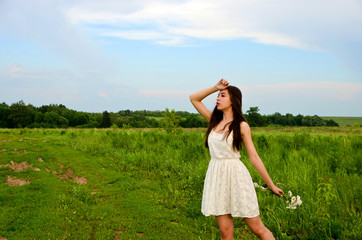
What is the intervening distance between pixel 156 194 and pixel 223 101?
480 cm

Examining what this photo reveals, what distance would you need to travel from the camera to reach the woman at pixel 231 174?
2977 mm

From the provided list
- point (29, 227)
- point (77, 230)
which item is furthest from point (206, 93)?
point (29, 227)

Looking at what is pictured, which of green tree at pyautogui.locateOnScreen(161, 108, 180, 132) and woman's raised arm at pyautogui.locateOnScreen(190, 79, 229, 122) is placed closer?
woman's raised arm at pyautogui.locateOnScreen(190, 79, 229, 122)

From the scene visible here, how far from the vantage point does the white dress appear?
2.98 m

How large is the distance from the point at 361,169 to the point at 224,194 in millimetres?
7176

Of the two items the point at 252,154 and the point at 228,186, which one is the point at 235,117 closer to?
the point at 252,154

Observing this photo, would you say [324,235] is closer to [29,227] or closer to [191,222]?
[191,222]

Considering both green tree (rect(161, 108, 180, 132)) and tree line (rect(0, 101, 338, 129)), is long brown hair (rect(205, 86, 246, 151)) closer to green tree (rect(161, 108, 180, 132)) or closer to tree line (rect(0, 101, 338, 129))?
green tree (rect(161, 108, 180, 132))

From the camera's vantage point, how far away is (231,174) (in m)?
3.04

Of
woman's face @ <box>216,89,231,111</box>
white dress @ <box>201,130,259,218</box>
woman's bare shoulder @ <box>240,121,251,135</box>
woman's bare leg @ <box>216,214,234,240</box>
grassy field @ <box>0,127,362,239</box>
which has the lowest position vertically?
grassy field @ <box>0,127,362,239</box>

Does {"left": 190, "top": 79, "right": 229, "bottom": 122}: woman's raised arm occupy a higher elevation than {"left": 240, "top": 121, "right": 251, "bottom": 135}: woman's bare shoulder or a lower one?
higher

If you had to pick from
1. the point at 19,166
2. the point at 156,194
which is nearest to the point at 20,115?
the point at 19,166

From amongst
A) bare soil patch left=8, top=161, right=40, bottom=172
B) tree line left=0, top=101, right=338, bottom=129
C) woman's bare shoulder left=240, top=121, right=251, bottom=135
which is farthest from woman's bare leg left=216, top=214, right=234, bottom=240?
tree line left=0, top=101, right=338, bottom=129

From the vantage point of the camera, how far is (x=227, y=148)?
304cm
